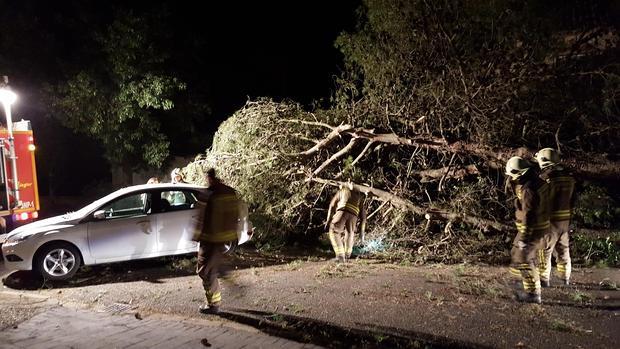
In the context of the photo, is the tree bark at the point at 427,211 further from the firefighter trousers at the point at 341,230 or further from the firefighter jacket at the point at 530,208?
the firefighter jacket at the point at 530,208

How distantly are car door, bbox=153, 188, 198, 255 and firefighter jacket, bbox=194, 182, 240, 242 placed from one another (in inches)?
82.9

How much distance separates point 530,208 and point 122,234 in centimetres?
538

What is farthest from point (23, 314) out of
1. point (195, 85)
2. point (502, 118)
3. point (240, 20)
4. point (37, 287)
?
point (240, 20)

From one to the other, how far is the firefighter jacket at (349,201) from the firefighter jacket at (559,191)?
9.20ft

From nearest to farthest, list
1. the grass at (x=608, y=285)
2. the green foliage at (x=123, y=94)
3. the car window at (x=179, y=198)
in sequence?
the grass at (x=608, y=285)
the car window at (x=179, y=198)
the green foliage at (x=123, y=94)

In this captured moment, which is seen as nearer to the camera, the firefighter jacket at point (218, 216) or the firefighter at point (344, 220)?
the firefighter jacket at point (218, 216)

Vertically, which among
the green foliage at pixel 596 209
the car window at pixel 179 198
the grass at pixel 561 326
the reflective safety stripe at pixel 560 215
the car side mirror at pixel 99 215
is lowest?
the grass at pixel 561 326

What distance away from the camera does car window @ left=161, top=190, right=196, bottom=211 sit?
790 centimetres

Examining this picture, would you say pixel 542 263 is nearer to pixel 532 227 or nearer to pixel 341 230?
pixel 532 227

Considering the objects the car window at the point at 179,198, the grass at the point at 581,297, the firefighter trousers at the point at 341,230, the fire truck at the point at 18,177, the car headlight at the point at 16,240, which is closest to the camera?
the grass at the point at 581,297

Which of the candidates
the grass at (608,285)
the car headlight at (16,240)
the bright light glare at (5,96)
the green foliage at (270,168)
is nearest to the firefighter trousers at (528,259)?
the grass at (608,285)

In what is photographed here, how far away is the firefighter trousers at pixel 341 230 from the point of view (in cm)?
777

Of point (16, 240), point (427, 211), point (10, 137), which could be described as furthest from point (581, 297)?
point (10, 137)

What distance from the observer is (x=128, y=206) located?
8039mm
